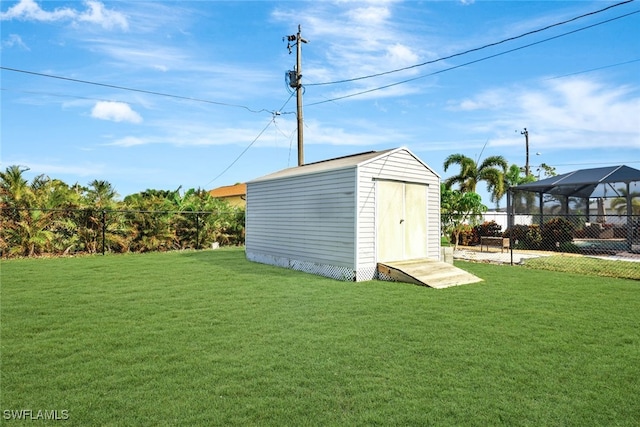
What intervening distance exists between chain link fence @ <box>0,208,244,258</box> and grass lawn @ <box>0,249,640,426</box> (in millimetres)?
6970

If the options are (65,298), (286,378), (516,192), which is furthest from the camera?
(516,192)

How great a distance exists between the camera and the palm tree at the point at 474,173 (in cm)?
2469

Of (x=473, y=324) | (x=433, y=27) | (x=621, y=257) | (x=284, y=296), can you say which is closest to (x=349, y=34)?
(x=433, y=27)

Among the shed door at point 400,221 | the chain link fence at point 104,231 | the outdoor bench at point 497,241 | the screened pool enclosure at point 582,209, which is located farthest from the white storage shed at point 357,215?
the chain link fence at point 104,231

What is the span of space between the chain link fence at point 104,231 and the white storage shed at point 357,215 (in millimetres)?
6747

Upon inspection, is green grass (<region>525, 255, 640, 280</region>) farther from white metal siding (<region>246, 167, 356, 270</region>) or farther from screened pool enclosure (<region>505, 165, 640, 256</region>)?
white metal siding (<region>246, 167, 356, 270</region>)

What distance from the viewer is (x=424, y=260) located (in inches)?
388

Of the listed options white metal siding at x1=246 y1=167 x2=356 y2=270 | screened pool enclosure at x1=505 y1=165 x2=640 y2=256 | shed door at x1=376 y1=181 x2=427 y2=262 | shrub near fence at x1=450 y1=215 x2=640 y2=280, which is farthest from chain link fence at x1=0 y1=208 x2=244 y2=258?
screened pool enclosure at x1=505 y1=165 x2=640 y2=256

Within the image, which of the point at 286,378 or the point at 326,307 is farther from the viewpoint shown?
the point at 326,307

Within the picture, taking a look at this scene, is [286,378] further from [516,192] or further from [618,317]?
[516,192]

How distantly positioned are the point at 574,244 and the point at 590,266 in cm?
606

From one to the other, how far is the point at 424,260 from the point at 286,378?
7.17 metres

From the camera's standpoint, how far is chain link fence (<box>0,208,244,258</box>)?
1309 centimetres

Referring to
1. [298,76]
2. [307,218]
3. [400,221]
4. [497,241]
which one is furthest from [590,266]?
[298,76]
